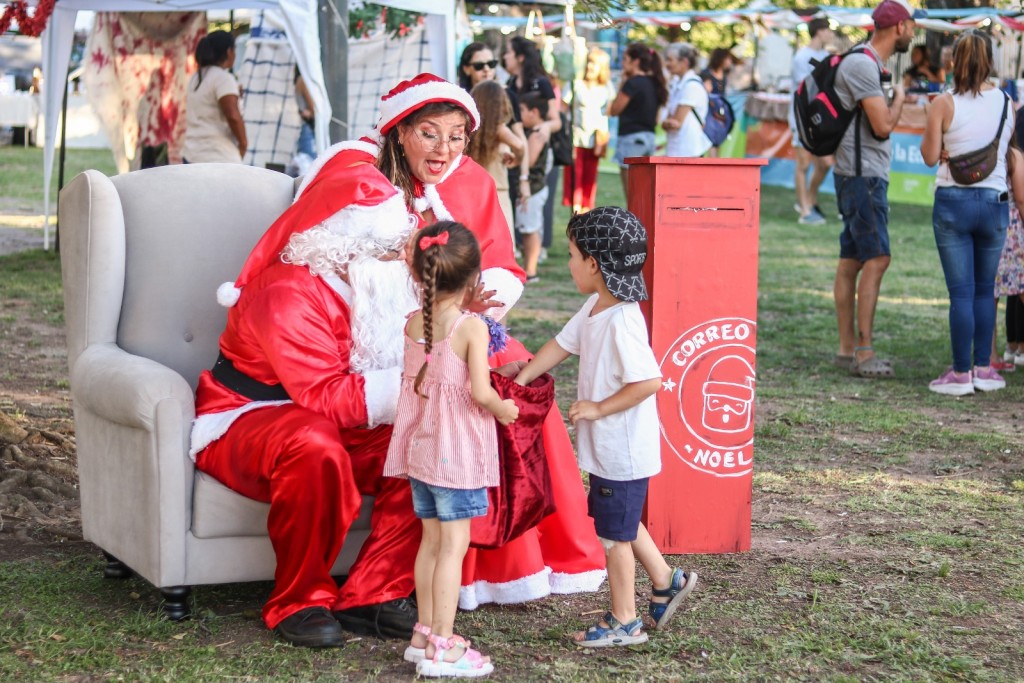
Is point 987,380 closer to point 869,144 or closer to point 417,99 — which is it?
point 869,144

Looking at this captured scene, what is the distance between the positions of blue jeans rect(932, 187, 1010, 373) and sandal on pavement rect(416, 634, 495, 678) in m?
4.26

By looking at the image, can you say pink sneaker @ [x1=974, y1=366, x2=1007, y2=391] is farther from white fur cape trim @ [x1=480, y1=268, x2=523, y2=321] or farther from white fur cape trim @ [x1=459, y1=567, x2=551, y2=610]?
white fur cape trim @ [x1=459, y1=567, x2=551, y2=610]

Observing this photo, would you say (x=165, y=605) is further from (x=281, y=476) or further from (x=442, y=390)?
(x=442, y=390)

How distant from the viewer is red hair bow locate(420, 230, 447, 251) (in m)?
2.99

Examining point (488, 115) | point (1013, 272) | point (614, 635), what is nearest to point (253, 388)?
point (614, 635)

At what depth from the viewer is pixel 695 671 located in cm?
320

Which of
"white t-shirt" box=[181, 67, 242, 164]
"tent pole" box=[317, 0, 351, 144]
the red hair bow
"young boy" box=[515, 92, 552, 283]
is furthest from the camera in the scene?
"young boy" box=[515, 92, 552, 283]

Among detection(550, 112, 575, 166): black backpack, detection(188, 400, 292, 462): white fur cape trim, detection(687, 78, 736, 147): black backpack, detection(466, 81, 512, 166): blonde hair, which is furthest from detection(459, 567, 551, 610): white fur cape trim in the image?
detection(687, 78, 736, 147): black backpack

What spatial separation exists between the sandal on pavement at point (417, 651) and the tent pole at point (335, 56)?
4.82 metres

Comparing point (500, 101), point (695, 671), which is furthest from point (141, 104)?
point (695, 671)

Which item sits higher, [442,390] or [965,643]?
[442,390]

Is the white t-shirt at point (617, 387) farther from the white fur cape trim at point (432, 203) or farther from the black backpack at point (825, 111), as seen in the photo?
the black backpack at point (825, 111)

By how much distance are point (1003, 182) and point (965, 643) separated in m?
3.66

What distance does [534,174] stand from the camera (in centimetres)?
985
